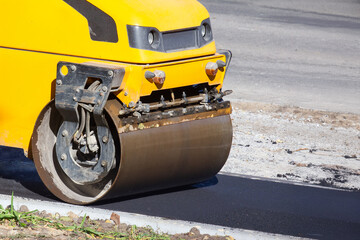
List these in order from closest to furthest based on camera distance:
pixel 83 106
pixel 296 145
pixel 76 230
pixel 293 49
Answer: pixel 76 230 → pixel 83 106 → pixel 296 145 → pixel 293 49

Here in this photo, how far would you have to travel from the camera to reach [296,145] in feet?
27.9

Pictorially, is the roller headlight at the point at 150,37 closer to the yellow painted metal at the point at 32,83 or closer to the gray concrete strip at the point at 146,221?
the yellow painted metal at the point at 32,83

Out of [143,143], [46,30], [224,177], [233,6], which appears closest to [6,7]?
[46,30]

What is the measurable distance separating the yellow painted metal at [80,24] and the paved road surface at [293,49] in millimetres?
4744

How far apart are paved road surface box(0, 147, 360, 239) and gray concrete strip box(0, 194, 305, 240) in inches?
5.2

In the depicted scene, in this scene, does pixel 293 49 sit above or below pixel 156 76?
below

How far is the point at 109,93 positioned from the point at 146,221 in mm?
965

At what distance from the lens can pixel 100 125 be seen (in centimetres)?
598

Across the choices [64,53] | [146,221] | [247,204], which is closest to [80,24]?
[64,53]

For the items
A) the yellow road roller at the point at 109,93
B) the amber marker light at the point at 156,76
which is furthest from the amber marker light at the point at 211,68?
the amber marker light at the point at 156,76

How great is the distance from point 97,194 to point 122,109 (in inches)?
29.3

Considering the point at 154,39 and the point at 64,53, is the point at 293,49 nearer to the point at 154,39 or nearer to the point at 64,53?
the point at 154,39

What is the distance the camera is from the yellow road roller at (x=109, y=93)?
583 centimetres

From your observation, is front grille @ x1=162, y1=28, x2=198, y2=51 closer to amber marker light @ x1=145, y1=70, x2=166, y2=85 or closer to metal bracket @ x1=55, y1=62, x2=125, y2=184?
amber marker light @ x1=145, y1=70, x2=166, y2=85
